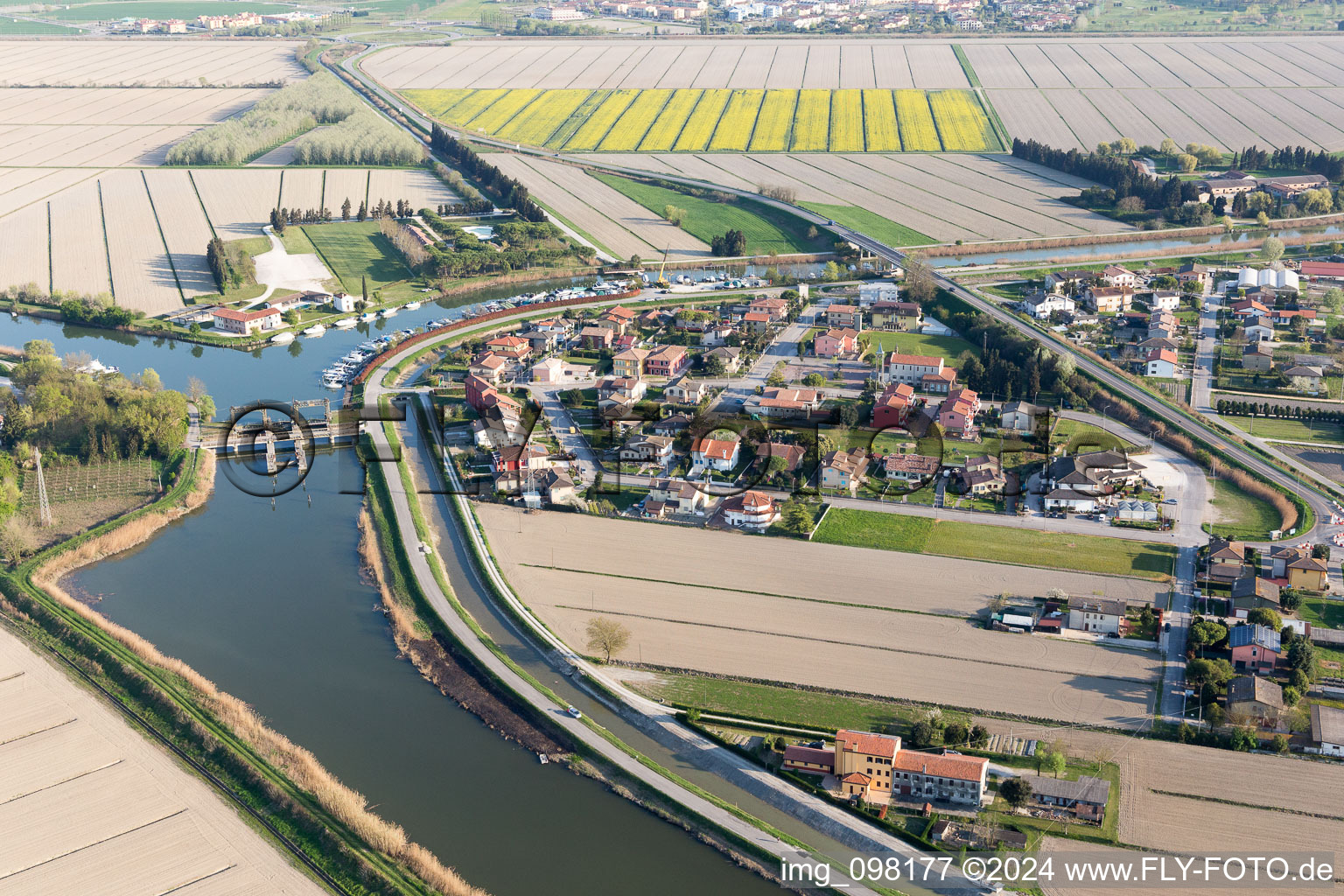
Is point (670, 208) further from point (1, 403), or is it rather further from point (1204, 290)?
point (1, 403)

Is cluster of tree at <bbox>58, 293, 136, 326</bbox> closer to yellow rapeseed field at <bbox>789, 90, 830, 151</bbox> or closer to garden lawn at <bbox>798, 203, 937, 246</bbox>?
garden lawn at <bbox>798, 203, 937, 246</bbox>

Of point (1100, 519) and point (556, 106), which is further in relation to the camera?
point (556, 106)

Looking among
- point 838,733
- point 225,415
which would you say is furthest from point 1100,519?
point 225,415

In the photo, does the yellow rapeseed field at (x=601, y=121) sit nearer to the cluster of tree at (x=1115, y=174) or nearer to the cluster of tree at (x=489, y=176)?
the cluster of tree at (x=489, y=176)

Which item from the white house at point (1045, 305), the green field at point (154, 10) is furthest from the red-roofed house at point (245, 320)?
the green field at point (154, 10)

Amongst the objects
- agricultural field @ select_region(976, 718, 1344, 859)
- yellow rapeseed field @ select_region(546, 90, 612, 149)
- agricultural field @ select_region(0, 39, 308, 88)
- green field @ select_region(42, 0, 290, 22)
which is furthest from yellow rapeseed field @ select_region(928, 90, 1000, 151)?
green field @ select_region(42, 0, 290, 22)

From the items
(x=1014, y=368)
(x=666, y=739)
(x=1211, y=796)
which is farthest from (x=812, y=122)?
(x=1211, y=796)
